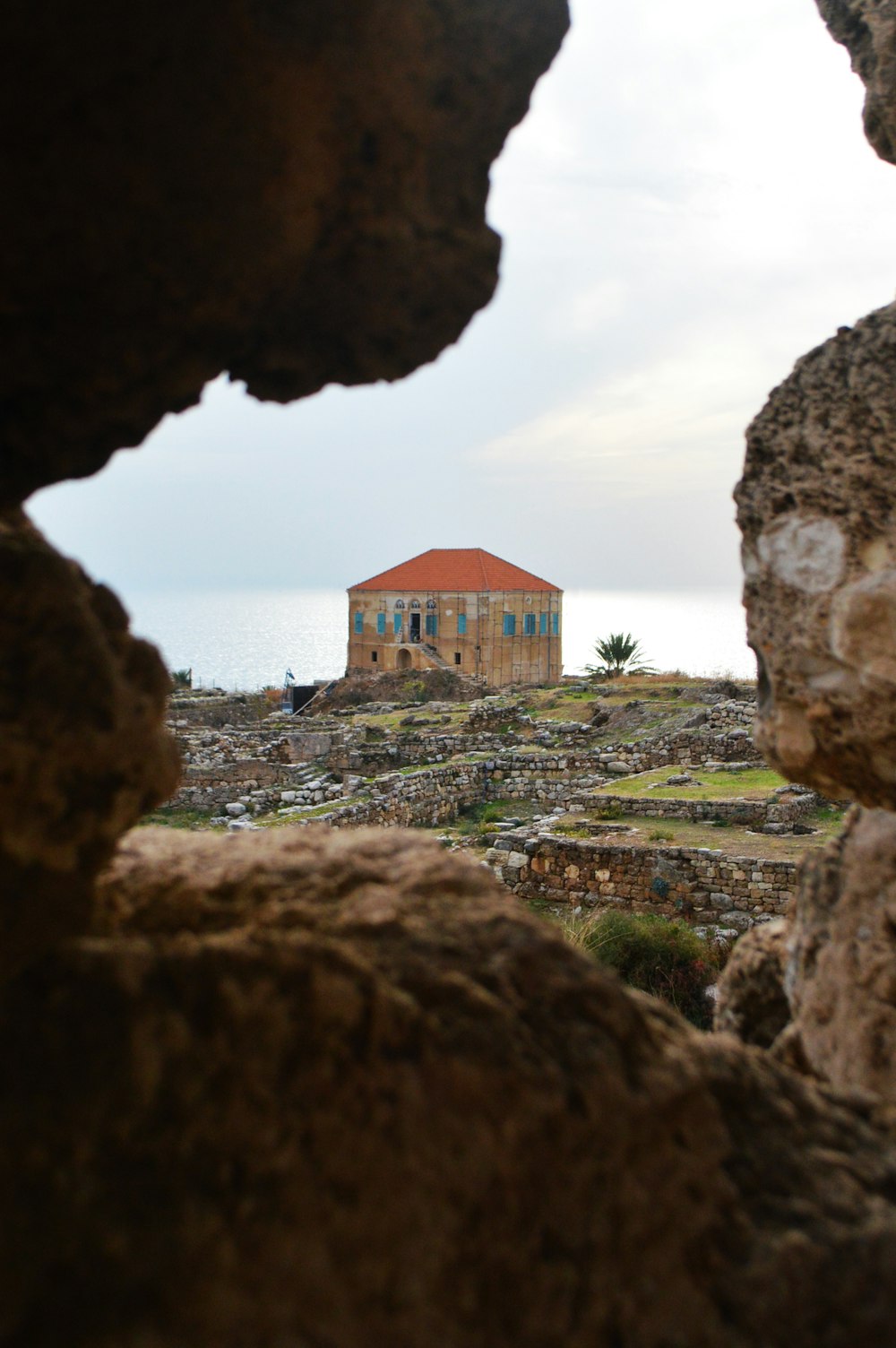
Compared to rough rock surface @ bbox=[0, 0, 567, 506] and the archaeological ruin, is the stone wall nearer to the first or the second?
the archaeological ruin

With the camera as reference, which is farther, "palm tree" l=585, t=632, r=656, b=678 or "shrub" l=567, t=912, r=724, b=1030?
"palm tree" l=585, t=632, r=656, b=678

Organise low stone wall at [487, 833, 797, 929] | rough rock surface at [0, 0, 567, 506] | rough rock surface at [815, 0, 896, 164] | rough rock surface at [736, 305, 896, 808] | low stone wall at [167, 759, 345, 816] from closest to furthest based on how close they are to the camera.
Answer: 1. rough rock surface at [0, 0, 567, 506]
2. rough rock surface at [736, 305, 896, 808]
3. rough rock surface at [815, 0, 896, 164]
4. low stone wall at [487, 833, 797, 929]
5. low stone wall at [167, 759, 345, 816]

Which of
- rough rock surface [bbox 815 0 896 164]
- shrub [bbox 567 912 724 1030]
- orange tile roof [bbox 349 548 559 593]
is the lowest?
shrub [bbox 567 912 724 1030]

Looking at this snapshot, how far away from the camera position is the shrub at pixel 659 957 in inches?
332

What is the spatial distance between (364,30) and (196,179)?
0.40 meters

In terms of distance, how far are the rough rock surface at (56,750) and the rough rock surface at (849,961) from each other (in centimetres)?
189

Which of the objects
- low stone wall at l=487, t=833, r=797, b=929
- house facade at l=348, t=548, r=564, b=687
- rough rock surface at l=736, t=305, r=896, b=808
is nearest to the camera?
rough rock surface at l=736, t=305, r=896, b=808

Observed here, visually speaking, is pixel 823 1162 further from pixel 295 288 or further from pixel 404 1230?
pixel 295 288

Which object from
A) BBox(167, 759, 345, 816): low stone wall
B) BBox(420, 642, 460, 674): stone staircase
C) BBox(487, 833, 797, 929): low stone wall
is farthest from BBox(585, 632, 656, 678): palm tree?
BBox(487, 833, 797, 929): low stone wall

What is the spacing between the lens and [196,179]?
1.58m

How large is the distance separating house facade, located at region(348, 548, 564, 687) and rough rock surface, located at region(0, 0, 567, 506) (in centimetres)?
3909

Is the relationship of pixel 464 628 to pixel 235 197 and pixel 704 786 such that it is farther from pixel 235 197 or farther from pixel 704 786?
pixel 235 197

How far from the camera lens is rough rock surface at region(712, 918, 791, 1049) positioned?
3096 mm

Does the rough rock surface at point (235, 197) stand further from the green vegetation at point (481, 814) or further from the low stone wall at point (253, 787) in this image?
the low stone wall at point (253, 787)
